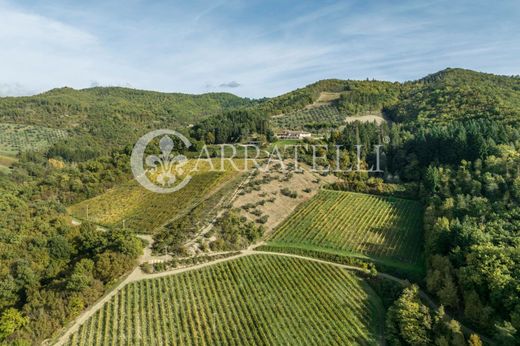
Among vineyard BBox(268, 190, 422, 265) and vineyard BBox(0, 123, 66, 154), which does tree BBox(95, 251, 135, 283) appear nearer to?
vineyard BBox(268, 190, 422, 265)

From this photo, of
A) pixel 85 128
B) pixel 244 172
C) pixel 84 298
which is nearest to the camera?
pixel 84 298

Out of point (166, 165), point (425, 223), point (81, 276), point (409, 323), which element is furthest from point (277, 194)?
point (409, 323)

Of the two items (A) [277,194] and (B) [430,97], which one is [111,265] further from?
(B) [430,97]

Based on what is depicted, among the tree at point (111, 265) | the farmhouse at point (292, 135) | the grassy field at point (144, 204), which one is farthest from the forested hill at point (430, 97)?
the tree at point (111, 265)

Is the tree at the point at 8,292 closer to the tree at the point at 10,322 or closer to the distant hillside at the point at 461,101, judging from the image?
the tree at the point at 10,322

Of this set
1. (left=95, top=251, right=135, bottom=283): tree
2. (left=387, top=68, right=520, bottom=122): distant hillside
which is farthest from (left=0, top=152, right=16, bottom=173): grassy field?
(left=387, top=68, right=520, bottom=122): distant hillside

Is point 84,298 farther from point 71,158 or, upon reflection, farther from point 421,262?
point 71,158

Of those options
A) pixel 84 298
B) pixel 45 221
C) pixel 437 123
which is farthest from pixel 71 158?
pixel 437 123
